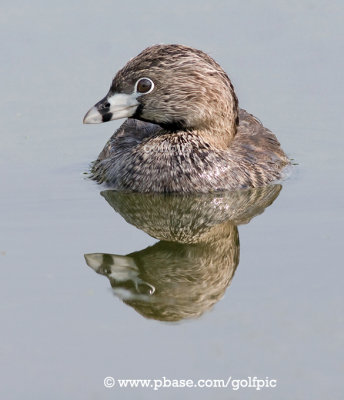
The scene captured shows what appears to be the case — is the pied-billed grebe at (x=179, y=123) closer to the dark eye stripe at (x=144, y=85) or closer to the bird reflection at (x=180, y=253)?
the dark eye stripe at (x=144, y=85)

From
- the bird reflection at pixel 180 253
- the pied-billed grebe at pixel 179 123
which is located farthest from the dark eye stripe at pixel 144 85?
the bird reflection at pixel 180 253

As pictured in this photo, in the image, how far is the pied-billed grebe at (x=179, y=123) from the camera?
49.2 feet

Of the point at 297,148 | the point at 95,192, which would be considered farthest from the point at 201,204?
the point at 297,148

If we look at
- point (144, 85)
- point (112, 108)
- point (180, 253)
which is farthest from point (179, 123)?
point (180, 253)

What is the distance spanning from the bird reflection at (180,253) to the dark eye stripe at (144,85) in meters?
1.19

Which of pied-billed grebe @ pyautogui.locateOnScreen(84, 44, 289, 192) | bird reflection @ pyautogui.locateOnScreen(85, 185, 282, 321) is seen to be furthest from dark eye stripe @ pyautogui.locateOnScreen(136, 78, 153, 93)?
bird reflection @ pyautogui.locateOnScreen(85, 185, 282, 321)

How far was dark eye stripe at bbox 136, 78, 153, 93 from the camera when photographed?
15.0 metres

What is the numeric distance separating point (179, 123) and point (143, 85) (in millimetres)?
702

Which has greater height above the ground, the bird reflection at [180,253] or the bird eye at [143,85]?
the bird eye at [143,85]

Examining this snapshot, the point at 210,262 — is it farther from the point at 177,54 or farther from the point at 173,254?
the point at 177,54

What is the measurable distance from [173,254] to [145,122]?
3.03m

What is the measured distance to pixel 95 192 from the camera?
15.7 metres

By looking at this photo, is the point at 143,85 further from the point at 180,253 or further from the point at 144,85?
the point at 180,253

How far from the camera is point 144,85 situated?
14992 mm
